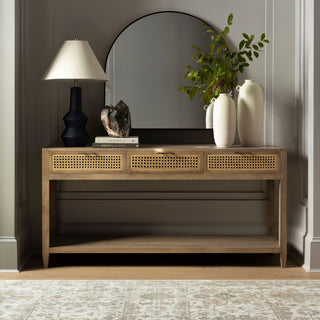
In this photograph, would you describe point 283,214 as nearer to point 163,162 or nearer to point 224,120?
point 224,120

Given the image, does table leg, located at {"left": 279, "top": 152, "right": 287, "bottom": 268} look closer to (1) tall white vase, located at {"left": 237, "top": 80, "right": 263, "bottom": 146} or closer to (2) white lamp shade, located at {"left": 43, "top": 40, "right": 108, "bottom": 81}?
(1) tall white vase, located at {"left": 237, "top": 80, "right": 263, "bottom": 146}

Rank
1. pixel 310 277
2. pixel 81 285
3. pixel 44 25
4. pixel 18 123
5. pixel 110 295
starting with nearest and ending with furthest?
pixel 110 295
pixel 81 285
pixel 310 277
pixel 18 123
pixel 44 25

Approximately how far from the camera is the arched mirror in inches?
151

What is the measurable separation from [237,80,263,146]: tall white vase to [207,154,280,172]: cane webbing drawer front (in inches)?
7.3

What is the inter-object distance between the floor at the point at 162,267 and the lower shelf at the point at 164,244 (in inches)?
4.8

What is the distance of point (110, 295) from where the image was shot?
113 inches

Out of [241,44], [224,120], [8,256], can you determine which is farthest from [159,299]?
[241,44]

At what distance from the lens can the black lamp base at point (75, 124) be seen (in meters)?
3.48

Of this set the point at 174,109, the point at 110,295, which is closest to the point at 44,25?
the point at 174,109

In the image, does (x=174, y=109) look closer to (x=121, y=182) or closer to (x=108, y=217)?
(x=121, y=182)

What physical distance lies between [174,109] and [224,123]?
55 centimetres

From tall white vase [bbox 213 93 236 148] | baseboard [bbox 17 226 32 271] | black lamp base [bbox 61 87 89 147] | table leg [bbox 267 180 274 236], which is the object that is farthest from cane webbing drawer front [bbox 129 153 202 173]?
baseboard [bbox 17 226 32 271]

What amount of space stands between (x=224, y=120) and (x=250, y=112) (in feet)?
0.67

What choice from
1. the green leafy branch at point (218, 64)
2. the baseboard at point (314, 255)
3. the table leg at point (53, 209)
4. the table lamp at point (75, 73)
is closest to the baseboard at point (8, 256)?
the table leg at point (53, 209)
